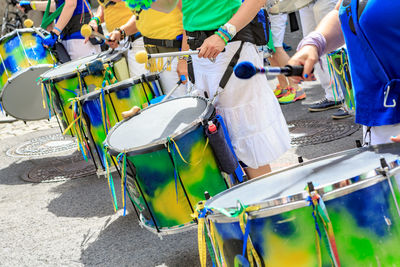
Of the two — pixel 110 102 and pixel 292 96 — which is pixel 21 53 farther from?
pixel 292 96

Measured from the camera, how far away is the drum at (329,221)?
1.62m

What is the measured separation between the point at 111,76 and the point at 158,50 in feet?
1.92

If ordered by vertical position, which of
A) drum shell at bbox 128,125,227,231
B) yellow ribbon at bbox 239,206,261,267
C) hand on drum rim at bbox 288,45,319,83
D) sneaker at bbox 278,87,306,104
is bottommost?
sneaker at bbox 278,87,306,104

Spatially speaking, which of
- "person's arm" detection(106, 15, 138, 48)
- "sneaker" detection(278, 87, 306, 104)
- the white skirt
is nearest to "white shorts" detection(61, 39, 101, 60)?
"person's arm" detection(106, 15, 138, 48)

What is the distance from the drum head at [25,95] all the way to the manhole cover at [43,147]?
0.55 m

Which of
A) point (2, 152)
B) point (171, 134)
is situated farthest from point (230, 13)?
point (2, 152)

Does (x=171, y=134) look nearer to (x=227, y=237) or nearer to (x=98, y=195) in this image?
(x=227, y=237)

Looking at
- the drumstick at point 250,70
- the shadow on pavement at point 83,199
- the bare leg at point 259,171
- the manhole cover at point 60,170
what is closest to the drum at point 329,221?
the drumstick at point 250,70

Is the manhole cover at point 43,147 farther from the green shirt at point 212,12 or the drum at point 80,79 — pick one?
the green shirt at point 212,12

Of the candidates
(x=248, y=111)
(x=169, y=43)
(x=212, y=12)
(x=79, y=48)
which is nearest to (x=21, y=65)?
(x=79, y=48)

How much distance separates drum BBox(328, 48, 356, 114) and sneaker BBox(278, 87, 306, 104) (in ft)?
5.48

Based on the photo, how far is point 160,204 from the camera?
9.57ft

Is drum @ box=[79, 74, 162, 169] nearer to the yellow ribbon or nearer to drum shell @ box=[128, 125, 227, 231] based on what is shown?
drum shell @ box=[128, 125, 227, 231]

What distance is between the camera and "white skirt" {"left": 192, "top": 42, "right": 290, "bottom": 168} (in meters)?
3.14
